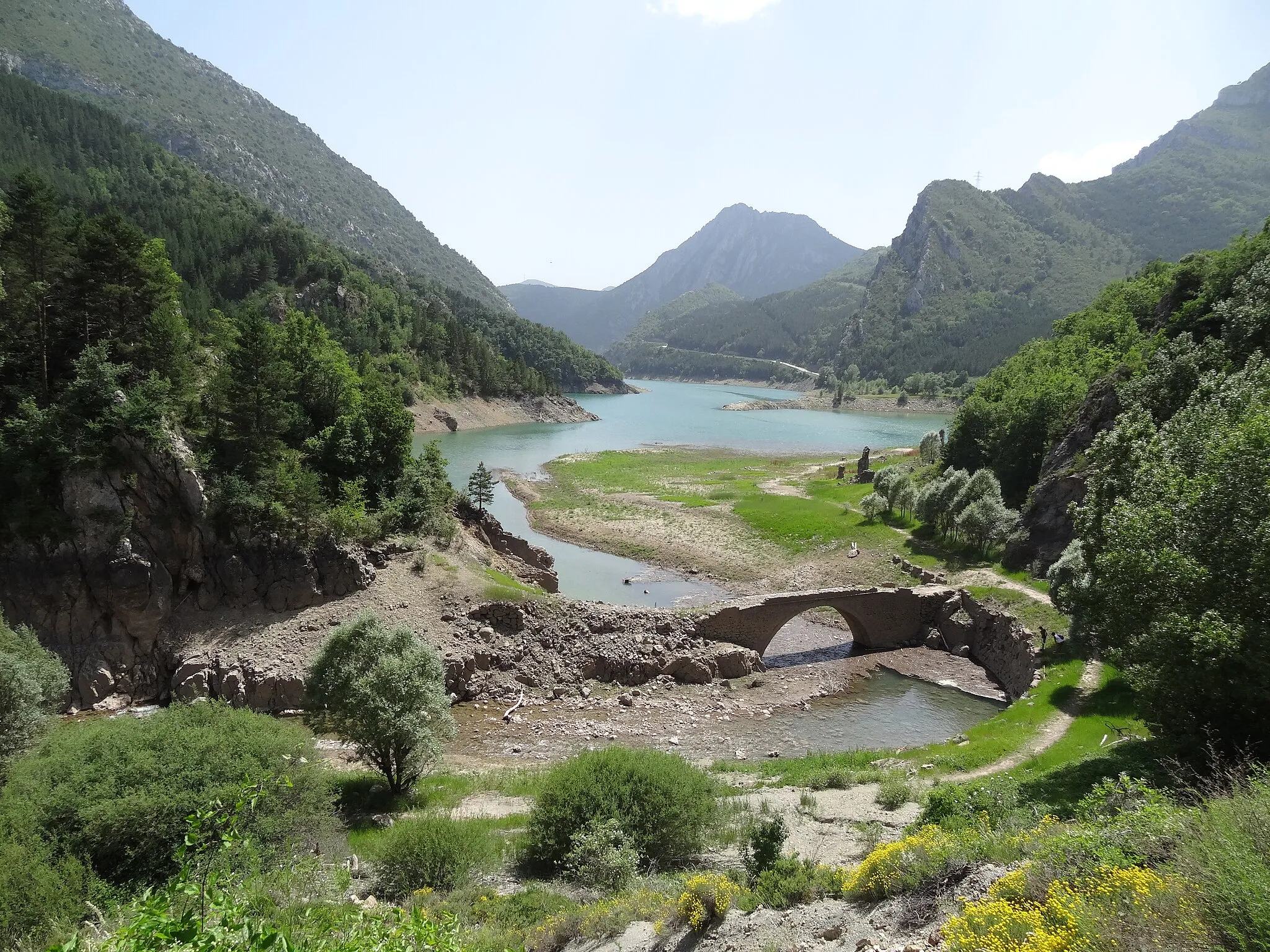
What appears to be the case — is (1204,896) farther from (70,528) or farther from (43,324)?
(43,324)

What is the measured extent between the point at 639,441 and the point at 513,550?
81205 millimetres

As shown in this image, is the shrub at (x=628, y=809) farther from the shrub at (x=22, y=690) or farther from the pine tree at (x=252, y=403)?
the pine tree at (x=252, y=403)

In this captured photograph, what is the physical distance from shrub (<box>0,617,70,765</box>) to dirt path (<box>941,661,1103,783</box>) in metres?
27.5

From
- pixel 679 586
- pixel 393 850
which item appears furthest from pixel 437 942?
pixel 679 586

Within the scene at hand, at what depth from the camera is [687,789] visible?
54.9 ft

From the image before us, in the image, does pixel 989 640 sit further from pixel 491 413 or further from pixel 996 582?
pixel 491 413

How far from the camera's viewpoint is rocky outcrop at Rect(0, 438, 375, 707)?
27016mm

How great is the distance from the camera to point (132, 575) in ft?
91.7

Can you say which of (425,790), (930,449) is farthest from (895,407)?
(425,790)

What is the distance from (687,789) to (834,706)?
17834 millimetres

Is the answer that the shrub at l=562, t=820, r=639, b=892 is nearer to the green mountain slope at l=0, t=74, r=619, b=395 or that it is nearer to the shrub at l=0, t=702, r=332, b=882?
the shrub at l=0, t=702, r=332, b=882

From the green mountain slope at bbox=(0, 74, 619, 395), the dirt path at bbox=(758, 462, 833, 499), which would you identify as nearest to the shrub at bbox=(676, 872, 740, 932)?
the dirt path at bbox=(758, 462, 833, 499)

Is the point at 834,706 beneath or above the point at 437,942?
beneath

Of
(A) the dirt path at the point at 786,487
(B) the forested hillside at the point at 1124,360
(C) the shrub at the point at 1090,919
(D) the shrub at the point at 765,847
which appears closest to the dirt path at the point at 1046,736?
(B) the forested hillside at the point at 1124,360
